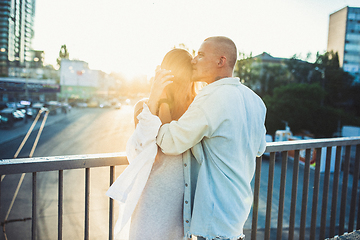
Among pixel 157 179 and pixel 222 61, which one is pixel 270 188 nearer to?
pixel 157 179

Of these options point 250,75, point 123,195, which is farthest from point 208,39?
point 250,75

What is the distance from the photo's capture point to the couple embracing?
1044 millimetres

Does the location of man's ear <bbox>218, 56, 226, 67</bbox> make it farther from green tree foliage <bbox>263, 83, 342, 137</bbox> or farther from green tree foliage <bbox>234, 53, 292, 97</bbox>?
green tree foliage <bbox>234, 53, 292, 97</bbox>

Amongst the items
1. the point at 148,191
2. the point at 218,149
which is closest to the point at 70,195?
the point at 148,191

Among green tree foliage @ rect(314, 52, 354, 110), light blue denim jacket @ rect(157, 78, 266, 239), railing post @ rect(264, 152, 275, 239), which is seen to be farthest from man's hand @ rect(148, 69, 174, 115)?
green tree foliage @ rect(314, 52, 354, 110)

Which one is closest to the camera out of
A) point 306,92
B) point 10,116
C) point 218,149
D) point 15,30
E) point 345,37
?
point 218,149

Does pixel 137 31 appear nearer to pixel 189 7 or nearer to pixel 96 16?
pixel 96 16

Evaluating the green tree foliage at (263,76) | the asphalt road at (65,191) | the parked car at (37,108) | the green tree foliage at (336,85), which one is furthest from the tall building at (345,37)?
the parked car at (37,108)

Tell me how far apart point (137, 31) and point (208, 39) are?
2057 mm

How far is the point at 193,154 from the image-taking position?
1166 millimetres

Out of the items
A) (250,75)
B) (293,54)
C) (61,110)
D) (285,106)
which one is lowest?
(61,110)

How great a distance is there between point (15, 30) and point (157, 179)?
16.8 feet

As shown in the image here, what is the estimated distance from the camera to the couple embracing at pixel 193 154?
3.43 feet

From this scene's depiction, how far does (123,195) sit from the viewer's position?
1.11m
